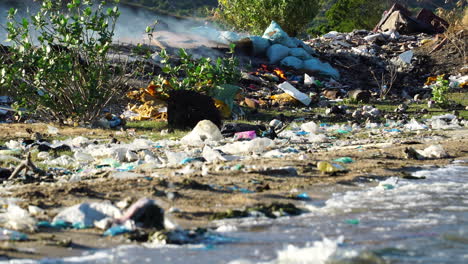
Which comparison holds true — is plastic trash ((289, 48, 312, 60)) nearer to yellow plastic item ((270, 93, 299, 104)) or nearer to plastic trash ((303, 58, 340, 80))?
plastic trash ((303, 58, 340, 80))

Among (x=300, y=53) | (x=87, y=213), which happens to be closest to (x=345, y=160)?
(x=87, y=213)

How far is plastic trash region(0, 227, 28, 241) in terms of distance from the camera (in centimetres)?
241

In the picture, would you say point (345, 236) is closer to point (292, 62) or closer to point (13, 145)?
point (13, 145)

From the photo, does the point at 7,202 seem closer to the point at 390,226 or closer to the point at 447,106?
the point at 390,226

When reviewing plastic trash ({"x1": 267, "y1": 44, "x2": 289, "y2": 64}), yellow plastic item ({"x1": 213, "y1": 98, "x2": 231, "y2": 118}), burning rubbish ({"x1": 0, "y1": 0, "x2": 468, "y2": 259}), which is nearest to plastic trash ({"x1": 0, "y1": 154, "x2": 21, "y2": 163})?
burning rubbish ({"x1": 0, "y1": 0, "x2": 468, "y2": 259})

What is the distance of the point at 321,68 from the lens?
499 inches

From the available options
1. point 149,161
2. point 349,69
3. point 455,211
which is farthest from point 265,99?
point 455,211

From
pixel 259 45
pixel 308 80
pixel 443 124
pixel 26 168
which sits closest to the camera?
pixel 26 168

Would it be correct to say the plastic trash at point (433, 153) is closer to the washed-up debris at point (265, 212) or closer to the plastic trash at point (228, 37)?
the washed-up debris at point (265, 212)

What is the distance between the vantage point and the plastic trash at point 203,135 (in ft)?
18.5

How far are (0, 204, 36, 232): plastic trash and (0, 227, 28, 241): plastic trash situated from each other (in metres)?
0.06

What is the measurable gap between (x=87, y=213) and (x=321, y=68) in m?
10.4

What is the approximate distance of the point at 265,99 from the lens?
9.95 metres

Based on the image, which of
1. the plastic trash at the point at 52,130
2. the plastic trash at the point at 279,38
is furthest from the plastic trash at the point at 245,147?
the plastic trash at the point at 279,38
